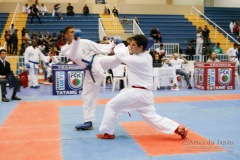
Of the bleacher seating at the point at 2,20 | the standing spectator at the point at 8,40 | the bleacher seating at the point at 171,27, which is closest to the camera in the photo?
the standing spectator at the point at 8,40

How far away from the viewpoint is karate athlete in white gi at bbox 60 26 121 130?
5.78 metres

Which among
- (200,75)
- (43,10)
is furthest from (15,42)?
(200,75)

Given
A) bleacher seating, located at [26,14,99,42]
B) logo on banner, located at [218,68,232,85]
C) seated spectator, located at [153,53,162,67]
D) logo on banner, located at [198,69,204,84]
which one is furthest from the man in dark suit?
→ bleacher seating, located at [26,14,99,42]

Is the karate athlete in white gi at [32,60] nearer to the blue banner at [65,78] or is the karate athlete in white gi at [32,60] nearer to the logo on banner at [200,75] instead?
the blue banner at [65,78]

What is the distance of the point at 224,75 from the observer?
39.7 ft

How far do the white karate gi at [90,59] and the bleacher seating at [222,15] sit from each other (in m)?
21.8

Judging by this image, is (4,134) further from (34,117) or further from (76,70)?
(76,70)

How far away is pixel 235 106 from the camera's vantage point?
858 centimetres

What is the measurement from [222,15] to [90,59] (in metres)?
23.9

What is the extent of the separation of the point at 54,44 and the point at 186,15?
484 inches

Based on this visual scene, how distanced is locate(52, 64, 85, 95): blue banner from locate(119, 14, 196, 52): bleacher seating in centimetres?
1312

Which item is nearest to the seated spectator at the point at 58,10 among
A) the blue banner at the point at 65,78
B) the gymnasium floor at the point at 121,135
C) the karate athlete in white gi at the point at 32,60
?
the karate athlete in white gi at the point at 32,60

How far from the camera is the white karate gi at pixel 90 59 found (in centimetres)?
577

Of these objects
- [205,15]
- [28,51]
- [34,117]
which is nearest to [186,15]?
[205,15]
